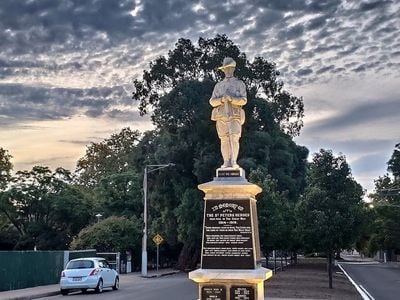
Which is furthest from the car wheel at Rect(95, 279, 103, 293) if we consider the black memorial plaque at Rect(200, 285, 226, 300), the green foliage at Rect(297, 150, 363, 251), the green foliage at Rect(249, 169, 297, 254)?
the black memorial plaque at Rect(200, 285, 226, 300)

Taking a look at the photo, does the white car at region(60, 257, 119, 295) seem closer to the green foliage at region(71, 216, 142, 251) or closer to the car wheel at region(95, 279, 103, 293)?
the car wheel at region(95, 279, 103, 293)

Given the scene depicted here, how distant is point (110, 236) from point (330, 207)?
20.7 metres

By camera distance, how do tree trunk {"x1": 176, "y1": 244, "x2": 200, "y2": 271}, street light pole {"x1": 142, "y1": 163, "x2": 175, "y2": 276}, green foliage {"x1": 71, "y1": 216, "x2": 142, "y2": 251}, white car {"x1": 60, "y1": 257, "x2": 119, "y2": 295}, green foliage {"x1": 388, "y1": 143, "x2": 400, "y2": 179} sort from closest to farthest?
white car {"x1": 60, "y1": 257, "x2": 119, "y2": 295}, street light pole {"x1": 142, "y1": 163, "x2": 175, "y2": 276}, green foliage {"x1": 71, "y1": 216, "x2": 142, "y2": 251}, tree trunk {"x1": 176, "y1": 244, "x2": 200, "y2": 271}, green foliage {"x1": 388, "y1": 143, "x2": 400, "y2": 179}

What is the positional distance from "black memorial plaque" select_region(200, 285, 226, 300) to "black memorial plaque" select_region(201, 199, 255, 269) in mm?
417

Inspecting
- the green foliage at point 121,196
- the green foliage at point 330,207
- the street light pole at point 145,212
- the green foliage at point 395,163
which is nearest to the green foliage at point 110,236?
the street light pole at point 145,212

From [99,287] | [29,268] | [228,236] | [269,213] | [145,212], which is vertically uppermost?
[145,212]

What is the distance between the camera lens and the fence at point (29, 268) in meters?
26.2

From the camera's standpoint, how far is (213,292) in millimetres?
12703

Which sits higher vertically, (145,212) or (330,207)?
(145,212)

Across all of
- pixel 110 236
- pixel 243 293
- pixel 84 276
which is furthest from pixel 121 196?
pixel 243 293

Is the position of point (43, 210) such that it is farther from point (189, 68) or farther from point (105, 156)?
point (105, 156)

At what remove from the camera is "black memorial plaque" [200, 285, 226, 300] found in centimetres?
1265

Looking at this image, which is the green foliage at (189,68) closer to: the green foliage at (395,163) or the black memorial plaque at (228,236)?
the black memorial plaque at (228,236)

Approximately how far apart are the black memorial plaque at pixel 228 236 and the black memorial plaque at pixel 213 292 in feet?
1.37
